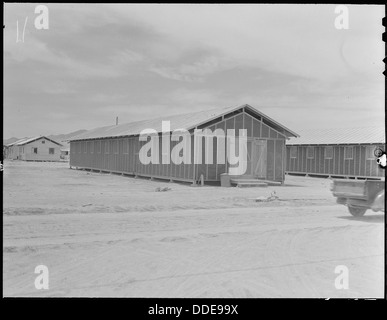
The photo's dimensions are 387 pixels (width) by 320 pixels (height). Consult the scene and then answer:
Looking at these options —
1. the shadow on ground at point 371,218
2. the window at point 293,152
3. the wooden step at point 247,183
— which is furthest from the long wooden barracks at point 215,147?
the shadow on ground at point 371,218

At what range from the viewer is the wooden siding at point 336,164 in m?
27.5

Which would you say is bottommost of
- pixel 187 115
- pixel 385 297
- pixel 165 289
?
pixel 165 289

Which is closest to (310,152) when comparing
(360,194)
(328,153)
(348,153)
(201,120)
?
(328,153)

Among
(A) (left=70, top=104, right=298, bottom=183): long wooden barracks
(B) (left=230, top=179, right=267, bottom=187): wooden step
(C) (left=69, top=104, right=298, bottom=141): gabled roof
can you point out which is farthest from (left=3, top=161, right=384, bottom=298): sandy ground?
(C) (left=69, top=104, right=298, bottom=141): gabled roof

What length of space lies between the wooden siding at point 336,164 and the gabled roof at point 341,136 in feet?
1.31

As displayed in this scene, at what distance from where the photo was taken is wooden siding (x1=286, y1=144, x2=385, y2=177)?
90.2ft

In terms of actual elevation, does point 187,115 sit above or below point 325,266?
above

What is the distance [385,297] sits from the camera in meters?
3.88

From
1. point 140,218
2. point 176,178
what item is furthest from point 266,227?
point 176,178

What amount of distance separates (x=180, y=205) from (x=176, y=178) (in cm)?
1017

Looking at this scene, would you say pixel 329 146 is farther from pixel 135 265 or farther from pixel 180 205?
pixel 135 265

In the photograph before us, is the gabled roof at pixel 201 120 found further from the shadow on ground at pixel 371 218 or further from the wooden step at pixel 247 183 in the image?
the shadow on ground at pixel 371 218

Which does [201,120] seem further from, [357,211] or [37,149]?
[37,149]

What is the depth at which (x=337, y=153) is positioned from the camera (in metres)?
29.9
